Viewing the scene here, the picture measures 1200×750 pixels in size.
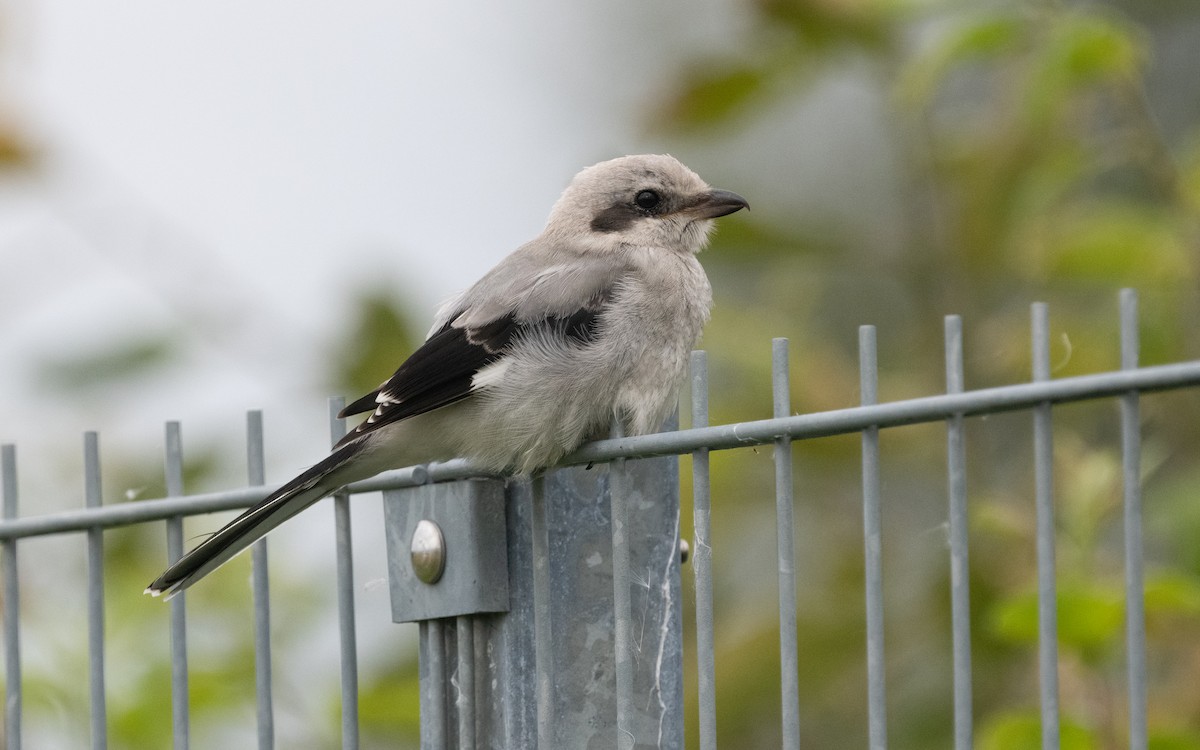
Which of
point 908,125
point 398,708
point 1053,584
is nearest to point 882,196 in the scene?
point 908,125

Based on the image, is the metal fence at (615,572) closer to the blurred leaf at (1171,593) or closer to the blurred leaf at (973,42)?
the blurred leaf at (1171,593)

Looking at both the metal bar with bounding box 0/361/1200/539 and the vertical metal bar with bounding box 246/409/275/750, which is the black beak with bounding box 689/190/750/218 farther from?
the vertical metal bar with bounding box 246/409/275/750

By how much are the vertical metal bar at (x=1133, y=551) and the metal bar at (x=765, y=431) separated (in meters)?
0.03

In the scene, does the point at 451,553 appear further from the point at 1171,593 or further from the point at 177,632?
the point at 1171,593

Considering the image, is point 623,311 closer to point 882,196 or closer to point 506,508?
point 506,508

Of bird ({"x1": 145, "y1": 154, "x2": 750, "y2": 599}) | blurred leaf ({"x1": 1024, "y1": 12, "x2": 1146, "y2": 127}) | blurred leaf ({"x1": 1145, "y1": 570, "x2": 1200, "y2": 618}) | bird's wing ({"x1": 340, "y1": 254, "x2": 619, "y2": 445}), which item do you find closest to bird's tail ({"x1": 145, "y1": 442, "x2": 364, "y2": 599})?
bird ({"x1": 145, "y1": 154, "x2": 750, "y2": 599})

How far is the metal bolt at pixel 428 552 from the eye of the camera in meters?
2.58

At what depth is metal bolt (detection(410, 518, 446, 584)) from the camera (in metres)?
2.58

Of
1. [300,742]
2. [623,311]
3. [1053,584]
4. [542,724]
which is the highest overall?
[623,311]

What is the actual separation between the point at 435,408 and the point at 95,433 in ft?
2.10

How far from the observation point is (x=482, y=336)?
10.3 feet

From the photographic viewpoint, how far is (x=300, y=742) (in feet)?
13.4

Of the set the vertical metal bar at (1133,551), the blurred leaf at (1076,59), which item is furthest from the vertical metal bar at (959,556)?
the blurred leaf at (1076,59)

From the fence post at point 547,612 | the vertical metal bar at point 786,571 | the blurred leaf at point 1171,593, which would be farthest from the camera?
the blurred leaf at point 1171,593
